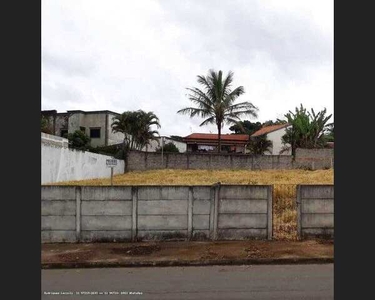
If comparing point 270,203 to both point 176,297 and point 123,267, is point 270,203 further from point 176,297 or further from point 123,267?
point 176,297

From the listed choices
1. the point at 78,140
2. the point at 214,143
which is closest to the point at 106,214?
the point at 78,140

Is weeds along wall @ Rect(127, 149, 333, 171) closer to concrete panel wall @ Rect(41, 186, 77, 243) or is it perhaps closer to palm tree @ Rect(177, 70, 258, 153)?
palm tree @ Rect(177, 70, 258, 153)

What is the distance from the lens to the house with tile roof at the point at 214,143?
140ft

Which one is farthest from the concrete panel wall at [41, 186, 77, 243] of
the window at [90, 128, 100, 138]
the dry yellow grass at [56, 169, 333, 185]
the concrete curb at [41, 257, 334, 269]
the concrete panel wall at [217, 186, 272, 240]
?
the window at [90, 128, 100, 138]

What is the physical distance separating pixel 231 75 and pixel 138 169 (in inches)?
387

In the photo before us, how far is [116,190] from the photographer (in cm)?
804

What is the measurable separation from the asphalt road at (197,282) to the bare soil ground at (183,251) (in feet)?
1.30

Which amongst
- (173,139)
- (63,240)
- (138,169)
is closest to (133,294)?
(63,240)

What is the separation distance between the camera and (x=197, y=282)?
5.50 meters

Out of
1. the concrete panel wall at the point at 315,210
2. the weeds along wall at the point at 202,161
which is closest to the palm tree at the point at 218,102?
the weeds along wall at the point at 202,161

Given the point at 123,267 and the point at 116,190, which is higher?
the point at 116,190

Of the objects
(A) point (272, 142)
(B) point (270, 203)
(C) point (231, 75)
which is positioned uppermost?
(C) point (231, 75)

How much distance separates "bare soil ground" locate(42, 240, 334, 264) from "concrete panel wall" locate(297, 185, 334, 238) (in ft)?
0.97

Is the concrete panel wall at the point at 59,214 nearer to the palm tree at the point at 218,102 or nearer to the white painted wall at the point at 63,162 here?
the white painted wall at the point at 63,162
